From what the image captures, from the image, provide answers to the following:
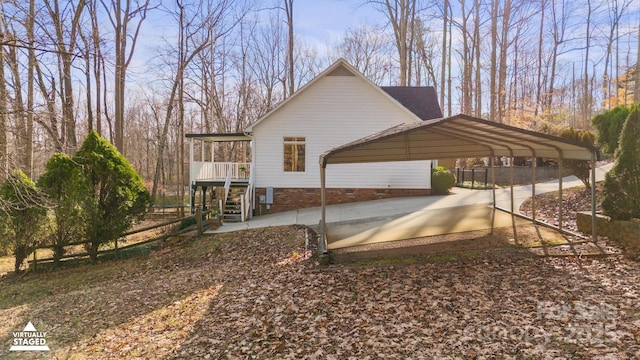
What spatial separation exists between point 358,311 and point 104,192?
8552 millimetres

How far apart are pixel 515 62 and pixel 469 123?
26.9m

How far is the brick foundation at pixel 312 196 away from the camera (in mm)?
14828

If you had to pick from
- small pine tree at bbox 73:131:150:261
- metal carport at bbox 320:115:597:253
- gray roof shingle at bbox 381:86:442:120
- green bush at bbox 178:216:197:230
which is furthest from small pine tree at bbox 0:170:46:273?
gray roof shingle at bbox 381:86:442:120

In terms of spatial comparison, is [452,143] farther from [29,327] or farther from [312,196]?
[29,327]

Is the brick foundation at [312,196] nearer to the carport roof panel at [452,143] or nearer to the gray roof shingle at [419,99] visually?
the gray roof shingle at [419,99]

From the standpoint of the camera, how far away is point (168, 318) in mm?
5254

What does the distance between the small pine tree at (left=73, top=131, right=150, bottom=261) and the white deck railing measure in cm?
378

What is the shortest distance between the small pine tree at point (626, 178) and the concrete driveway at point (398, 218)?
85.0 inches

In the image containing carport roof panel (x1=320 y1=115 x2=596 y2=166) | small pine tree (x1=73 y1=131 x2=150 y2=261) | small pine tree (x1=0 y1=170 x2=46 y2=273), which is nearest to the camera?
carport roof panel (x1=320 y1=115 x2=596 y2=166)

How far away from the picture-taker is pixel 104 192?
991 centimetres

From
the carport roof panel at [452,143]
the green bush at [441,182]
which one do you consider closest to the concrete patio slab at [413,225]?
the carport roof panel at [452,143]

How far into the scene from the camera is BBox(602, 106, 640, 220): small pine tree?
21.1 ft

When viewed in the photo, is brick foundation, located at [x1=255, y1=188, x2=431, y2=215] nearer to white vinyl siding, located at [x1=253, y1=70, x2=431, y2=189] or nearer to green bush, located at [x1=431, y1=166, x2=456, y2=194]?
white vinyl siding, located at [x1=253, y1=70, x2=431, y2=189]

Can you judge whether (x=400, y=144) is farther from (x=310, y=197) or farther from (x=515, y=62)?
(x=515, y=62)
